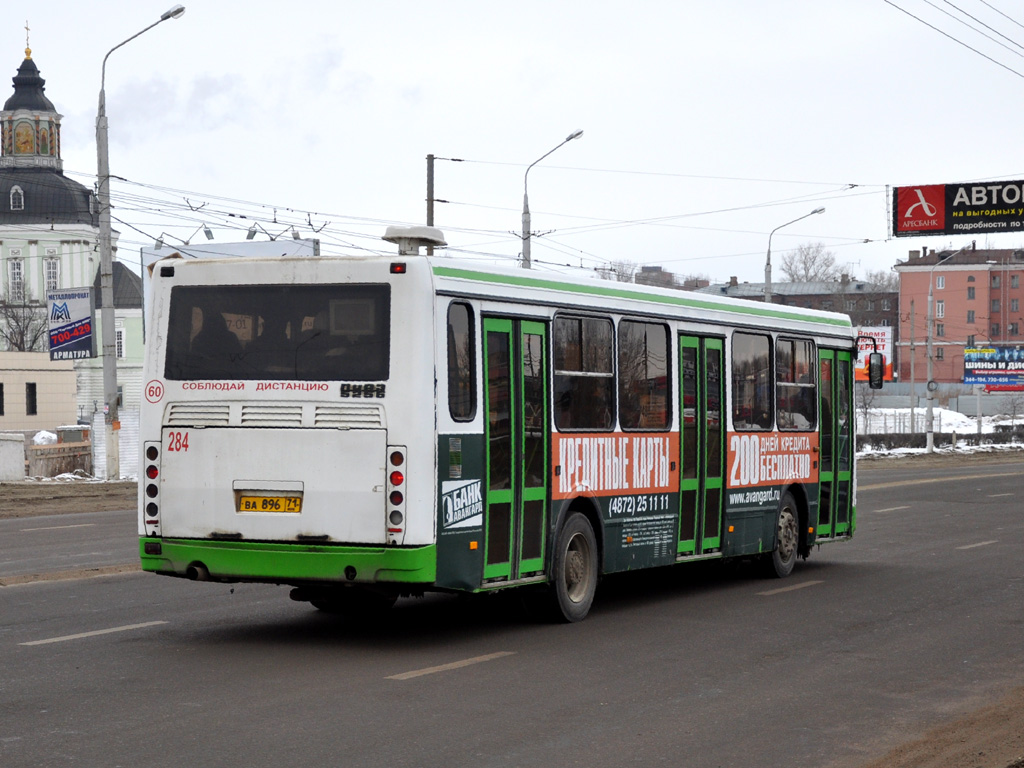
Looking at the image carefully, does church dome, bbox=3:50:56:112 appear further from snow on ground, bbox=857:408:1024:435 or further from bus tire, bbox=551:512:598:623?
bus tire, bbox=551:512:598:623

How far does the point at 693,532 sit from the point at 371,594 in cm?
339

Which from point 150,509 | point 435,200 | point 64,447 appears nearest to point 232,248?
point 64,447

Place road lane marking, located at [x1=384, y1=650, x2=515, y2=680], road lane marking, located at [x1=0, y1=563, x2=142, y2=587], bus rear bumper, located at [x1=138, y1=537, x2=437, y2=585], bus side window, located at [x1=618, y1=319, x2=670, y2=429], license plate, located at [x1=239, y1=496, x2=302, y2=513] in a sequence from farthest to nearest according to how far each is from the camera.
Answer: road lane marking, located at [x1=0, y1=563, x2=142, y2=587], bus side window, located at [x1=618, y1=319, x2=670, y2=429], license plate, located at [x1=239, y1=496, x2=302, y2=513], bus rear bumper, located at [x1=138, y1=537, x2=437, y2=585], road lane marking, located at [x1=384, y1=650, x2=515, y2=680]

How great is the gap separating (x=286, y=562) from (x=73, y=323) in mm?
30394

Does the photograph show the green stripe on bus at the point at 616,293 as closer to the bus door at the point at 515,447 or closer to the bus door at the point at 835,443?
the bus door at the point at 515,447

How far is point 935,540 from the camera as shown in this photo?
19.9 meters

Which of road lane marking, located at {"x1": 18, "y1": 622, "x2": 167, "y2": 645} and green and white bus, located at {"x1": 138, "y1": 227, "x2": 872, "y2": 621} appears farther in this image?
road lane marking, located at {"x1": 18, "y1": 622, "x2": 167, "y2": 645}

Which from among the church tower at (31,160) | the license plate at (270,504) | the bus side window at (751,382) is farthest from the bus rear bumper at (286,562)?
the church tower at (31,160)

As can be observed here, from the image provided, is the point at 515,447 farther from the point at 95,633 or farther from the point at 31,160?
the point at 31,160

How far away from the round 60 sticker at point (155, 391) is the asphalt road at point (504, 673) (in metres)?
1.69

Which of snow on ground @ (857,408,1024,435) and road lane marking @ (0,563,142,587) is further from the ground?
road lane marking @ (0,563,142,587)

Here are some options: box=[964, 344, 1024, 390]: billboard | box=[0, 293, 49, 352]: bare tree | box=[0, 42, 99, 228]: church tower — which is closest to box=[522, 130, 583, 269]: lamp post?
box=[964, 344, 1024, 390]: billboard

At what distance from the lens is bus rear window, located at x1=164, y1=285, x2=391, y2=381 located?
32.8 feet

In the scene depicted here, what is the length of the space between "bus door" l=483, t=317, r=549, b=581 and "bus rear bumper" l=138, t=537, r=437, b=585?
2.91ft
